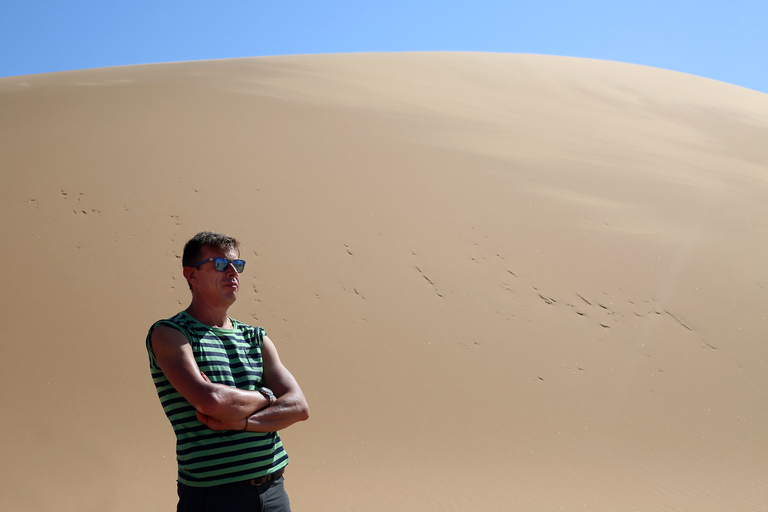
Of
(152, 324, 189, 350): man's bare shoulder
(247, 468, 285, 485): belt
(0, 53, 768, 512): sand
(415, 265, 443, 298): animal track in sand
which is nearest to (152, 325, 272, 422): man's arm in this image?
(152, 324, 189, 350): man's bare shoulder

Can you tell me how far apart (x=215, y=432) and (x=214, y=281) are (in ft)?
1.62

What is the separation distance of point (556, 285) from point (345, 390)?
2.36 m

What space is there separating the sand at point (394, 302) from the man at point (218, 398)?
1.94 meters

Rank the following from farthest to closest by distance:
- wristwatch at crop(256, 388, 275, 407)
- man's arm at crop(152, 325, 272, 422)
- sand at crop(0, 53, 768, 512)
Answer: sand at crop(0, 53, 768, 512) → wristwatch at crop(256, 388, 275, 407) → man's arm at crop(152, 325, 272, 422)

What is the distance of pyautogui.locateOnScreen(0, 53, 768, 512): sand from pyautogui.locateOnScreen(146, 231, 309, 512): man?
1.94 metres

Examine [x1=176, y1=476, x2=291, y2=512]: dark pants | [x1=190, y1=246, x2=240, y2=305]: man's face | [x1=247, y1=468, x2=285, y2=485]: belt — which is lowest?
[x1=176, y1=476, x2=291, y2=512]: dark pants

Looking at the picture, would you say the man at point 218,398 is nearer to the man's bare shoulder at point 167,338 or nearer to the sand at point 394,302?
the man's bare shoulder at point 167,338

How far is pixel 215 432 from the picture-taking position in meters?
2.04

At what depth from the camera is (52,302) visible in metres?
4.92

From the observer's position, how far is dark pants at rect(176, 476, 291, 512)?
1.97 metres

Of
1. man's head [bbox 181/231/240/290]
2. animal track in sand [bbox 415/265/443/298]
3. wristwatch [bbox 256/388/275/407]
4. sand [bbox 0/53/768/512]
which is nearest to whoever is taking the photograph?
wristwatch [bbox 256/388/275/407]

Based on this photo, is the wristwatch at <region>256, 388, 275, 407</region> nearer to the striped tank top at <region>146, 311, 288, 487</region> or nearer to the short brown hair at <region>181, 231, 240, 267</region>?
the striped tank top at <region>146, 311, 288, 487</region>

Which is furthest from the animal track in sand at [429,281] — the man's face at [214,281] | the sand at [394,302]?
the man's face at [214,281]

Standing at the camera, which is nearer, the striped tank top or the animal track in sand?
the striped tank top
